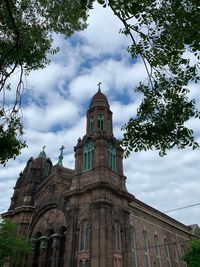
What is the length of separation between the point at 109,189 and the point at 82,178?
12.0 feet

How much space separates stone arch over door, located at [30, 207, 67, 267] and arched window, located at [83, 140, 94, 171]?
17.3 feet

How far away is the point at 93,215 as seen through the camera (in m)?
23.5

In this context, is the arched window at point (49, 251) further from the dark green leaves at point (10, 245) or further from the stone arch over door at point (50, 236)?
the dark green leaves at point (10, 245)

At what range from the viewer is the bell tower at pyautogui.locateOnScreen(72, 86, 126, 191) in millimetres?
26672

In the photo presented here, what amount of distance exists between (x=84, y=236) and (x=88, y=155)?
28.2 feet

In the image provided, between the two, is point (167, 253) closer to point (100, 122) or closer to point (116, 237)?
point (116, 237)

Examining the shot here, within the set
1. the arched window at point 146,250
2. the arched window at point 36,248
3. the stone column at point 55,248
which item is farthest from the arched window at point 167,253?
the arched window at point 36,248

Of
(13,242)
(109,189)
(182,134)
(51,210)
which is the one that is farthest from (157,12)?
(51,210)

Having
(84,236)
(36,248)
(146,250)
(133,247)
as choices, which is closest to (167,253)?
(146,250)

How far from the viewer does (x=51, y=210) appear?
2909 cm

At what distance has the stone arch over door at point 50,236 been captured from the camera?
25.8 m

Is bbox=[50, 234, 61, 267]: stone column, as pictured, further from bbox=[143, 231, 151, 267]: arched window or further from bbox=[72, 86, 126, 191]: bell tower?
bbox=[143, 231, 151, 267]: arched window

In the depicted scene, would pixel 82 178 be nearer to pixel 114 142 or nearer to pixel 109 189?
pixel 109 189

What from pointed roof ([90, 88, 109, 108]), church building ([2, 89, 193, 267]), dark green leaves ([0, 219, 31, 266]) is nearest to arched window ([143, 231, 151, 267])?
church building ([2, 89, 193, 267])
